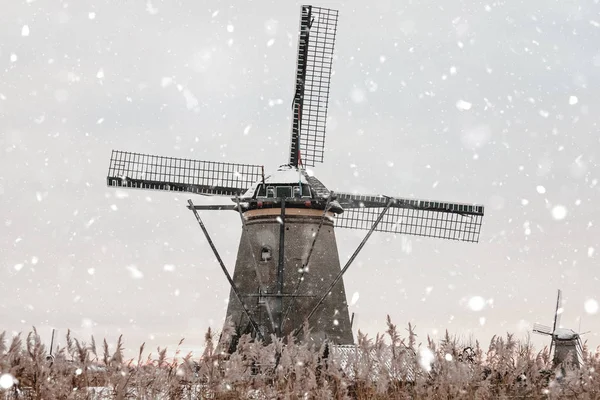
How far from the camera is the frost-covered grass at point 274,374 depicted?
6.53 metres

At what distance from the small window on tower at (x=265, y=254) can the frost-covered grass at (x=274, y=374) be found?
46.6 feet

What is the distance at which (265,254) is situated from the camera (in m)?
22.7

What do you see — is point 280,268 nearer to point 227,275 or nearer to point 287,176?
point 227,275

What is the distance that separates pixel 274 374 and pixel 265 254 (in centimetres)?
1456

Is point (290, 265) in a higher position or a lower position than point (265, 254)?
lower

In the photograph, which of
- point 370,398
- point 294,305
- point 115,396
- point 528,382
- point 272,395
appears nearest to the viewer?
point 115,396

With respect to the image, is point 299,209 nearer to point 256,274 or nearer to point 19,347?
point 256,274

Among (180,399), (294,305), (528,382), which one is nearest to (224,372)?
(180,399)

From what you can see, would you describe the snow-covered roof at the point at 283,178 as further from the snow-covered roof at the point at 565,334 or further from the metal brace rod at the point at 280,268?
the snow-covered roof at the point at 565,334

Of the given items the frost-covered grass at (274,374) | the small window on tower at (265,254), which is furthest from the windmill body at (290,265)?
the frost-covered grass at (274,374)

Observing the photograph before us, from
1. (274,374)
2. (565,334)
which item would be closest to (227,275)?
(565,334)

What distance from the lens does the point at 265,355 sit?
25.4 feet

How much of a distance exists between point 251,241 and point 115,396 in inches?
662

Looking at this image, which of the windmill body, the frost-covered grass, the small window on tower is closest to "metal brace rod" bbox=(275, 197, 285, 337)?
the windmill body
